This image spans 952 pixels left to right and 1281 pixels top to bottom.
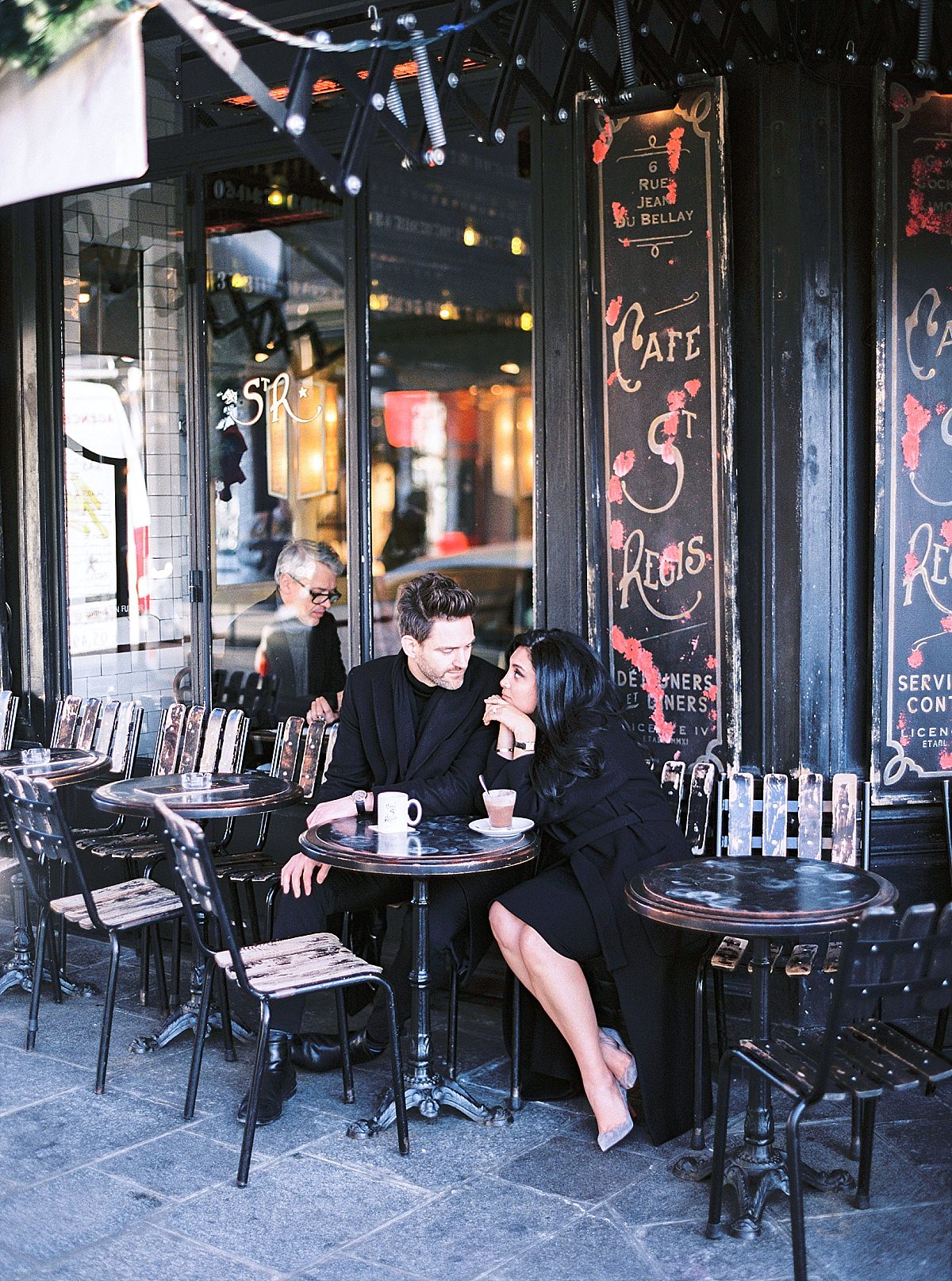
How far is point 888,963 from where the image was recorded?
120 inches

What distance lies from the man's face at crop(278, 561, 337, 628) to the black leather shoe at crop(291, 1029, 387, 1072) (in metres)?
2.18

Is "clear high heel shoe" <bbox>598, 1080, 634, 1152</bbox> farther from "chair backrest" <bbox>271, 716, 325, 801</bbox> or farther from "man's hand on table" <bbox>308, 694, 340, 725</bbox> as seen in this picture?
"man's hand on table" <bbox>308, 694, 340, 725</bbox>

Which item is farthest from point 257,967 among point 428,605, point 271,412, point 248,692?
point 271,412

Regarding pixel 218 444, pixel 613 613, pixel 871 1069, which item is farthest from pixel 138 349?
pixel 871 1069

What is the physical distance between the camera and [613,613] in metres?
5.20

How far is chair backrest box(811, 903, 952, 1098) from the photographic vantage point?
3006mm

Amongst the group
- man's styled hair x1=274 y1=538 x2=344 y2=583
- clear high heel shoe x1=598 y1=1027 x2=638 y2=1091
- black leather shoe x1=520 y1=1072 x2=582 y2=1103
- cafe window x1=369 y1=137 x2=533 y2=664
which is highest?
cafe window x1=369 y1=137 x2=533 y2=664

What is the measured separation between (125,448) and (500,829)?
11.7ft

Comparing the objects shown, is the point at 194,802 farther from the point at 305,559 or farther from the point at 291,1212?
the point at 305,559

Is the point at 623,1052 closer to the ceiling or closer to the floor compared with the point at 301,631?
closer to the floor

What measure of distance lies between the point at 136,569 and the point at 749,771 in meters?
3.40

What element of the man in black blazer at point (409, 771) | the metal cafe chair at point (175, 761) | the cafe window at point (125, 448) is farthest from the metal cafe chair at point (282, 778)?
the cafe window at point (125, 448)

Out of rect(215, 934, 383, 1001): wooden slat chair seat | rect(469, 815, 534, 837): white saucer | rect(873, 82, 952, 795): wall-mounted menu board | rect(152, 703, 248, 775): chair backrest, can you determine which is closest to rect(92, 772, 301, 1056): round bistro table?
rect(152, 703, 248, 775): chair backrest

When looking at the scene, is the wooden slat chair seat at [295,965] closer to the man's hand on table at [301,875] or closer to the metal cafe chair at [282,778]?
the man's hand on table at [301,875]
